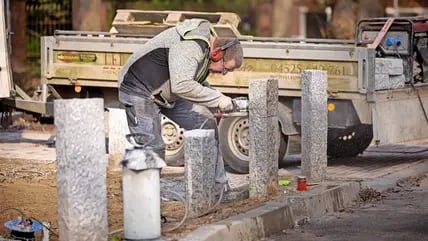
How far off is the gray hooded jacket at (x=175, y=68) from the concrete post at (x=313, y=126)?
179 cm

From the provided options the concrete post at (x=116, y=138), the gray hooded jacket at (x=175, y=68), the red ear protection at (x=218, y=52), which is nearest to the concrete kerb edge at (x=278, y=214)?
the gray hooded jacket at (x=175, y=68)

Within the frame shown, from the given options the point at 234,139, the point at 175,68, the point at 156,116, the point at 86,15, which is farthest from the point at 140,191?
the point at 86,15

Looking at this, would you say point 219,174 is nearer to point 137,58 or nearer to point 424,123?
point 137,58

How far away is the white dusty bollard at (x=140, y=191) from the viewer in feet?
25.5

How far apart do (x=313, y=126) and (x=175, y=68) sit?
2463 millimetres

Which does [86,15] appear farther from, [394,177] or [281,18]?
[394,177]

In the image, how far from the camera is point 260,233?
9266 mm

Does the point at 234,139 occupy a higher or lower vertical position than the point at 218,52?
lower

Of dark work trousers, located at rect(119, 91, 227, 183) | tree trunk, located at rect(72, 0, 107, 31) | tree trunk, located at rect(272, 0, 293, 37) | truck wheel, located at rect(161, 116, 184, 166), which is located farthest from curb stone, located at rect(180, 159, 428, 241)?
tree trunk, located at rect(272, 0, 293, 37)

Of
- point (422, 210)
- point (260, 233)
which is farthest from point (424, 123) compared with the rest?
point (260, 233)

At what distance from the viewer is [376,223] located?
33.2ft

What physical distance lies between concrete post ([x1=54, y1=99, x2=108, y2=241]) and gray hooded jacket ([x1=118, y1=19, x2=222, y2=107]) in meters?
2.07

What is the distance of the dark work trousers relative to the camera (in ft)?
33.8

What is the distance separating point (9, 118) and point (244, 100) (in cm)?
735
